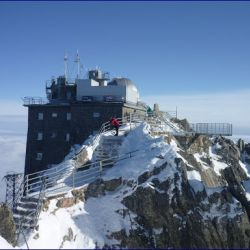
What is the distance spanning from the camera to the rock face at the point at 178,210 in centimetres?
2848

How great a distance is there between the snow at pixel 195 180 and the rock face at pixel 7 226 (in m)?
12.4

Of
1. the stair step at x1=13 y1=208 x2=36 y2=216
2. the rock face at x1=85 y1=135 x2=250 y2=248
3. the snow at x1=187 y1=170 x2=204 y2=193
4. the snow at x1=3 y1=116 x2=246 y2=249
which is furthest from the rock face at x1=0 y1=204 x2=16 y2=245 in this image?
the snow at x1=187 y1=170 x2=204 y2=193

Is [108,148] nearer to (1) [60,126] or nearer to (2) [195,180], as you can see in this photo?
(2) [195,180]

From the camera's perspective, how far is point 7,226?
81.0 feet

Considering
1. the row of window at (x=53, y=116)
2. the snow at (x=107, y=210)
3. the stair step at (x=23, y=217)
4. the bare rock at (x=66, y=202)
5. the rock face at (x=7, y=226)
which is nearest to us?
the rock face at (x=7, y=226)

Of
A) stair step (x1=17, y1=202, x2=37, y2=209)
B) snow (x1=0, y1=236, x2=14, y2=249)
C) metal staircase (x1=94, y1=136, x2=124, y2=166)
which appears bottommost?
snow (x1=0, y1=236, x2=14, y2=249)

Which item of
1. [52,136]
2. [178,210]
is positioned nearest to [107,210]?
[178,210]

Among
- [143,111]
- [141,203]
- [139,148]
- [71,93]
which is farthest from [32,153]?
[141,203]

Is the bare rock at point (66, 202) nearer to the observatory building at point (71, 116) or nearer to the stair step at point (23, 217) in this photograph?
the stair step at point (23, 217)

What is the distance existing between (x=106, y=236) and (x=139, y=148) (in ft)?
29.5

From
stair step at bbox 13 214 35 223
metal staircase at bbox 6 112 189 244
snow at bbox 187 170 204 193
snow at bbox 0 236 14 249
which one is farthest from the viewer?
snow at bbox 187 170 204 193

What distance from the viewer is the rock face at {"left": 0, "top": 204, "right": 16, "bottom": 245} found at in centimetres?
2442

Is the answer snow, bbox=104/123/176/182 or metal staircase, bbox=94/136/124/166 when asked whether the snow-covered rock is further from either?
metal staircase, bbox=94/136/124/166

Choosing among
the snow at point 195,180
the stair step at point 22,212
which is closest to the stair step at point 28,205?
the stair step at point 22,212
